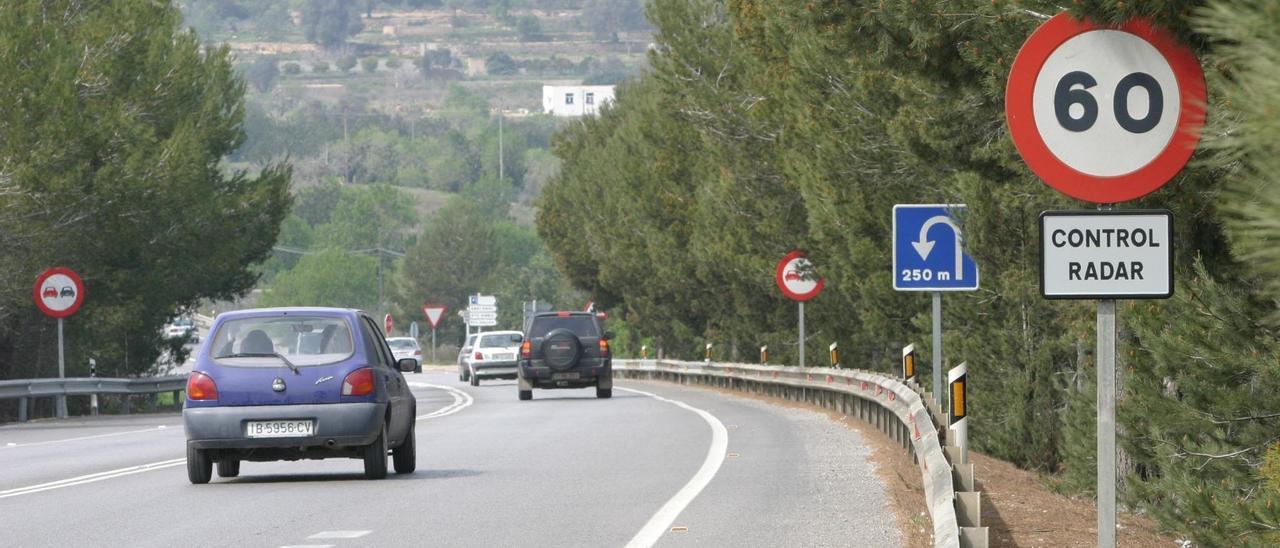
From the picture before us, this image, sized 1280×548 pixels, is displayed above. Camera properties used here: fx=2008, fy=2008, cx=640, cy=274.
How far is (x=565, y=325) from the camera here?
41.8 metres

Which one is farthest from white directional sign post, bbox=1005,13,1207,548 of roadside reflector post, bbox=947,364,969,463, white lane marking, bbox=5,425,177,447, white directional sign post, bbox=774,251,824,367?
white directional sign post, bbox=774,251,824,367

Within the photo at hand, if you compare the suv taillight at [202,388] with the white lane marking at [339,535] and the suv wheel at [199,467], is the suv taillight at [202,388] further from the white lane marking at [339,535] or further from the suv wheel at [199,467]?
the white lane marking at [339,535]

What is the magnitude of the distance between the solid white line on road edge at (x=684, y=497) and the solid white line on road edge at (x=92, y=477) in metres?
5.15

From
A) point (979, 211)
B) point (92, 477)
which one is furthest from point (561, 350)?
point (92, 477)

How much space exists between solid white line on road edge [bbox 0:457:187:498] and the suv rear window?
2069 centimetres

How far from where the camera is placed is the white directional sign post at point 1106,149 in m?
6.75

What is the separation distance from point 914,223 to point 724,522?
7.10m

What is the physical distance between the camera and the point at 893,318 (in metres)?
30.1

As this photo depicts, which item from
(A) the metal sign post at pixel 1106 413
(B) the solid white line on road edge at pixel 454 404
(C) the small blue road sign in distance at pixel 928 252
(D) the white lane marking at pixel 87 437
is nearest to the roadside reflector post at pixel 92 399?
(B) the solid white line on road edge at pixel 454 404

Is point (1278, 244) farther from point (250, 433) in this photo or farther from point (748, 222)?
point (748, 222)

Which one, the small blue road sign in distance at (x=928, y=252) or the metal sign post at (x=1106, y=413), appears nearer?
the metal sign post at (x=1106, y=413)

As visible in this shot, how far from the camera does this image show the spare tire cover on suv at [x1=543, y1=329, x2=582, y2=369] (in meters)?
39.7

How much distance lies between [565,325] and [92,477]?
24400 mm

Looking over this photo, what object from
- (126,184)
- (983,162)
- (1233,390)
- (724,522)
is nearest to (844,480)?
(983,162)
